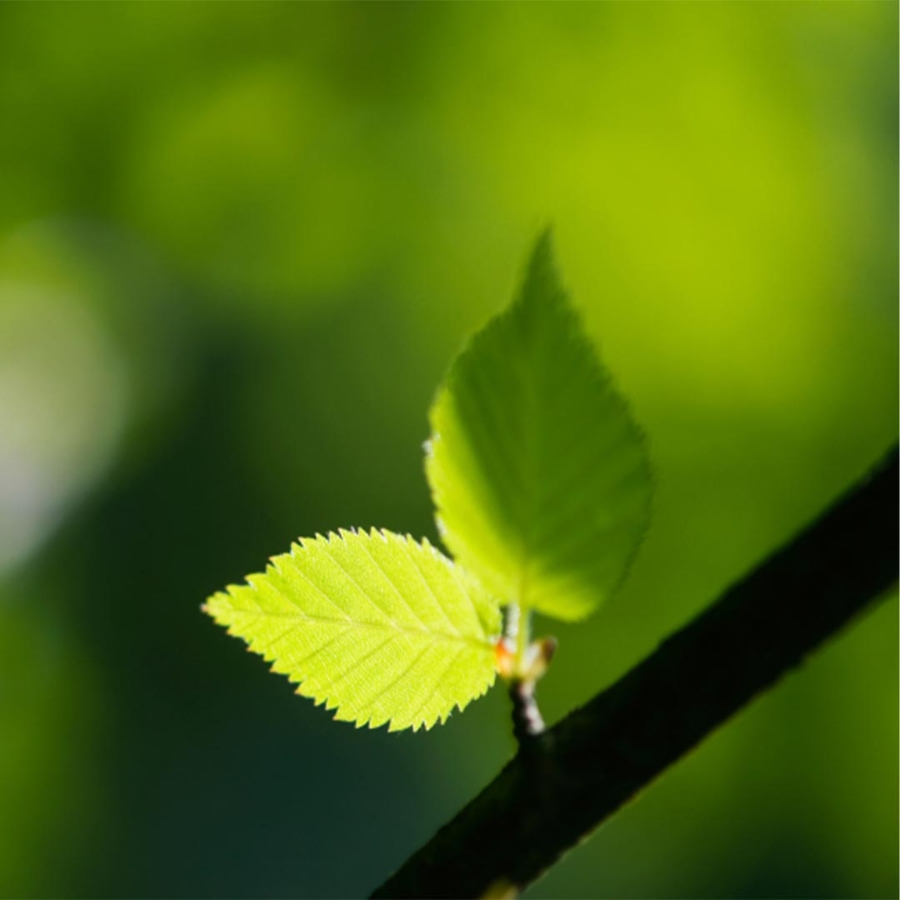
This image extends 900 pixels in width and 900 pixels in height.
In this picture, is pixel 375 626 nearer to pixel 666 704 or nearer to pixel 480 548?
pixel 480 548

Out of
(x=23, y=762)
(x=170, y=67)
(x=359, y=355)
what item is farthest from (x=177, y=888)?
(x=170, y=67)

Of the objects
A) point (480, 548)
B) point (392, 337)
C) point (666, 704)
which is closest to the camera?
point (666, 704)

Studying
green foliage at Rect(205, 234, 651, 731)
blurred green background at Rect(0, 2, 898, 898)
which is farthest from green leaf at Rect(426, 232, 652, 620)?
blurred green background at Rect(0, 2, 898, 898)

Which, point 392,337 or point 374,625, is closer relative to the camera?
point 374,625

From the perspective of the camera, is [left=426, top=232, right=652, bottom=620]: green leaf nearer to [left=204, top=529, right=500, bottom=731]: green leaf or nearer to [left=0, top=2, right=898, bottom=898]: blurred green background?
[left=204, top=529, right=500, bottom=731]: green leaf

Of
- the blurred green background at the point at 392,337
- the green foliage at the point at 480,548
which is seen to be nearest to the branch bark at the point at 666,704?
the green foliage at the point at 480,548

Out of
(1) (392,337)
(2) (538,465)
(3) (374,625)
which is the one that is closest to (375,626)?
(3) (374,625)

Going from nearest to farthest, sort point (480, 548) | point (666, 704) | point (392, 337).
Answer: point (666, 704) < point (480, 548) < point (392, 337)

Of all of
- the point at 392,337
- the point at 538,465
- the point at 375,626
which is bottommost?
the point at 392,337
